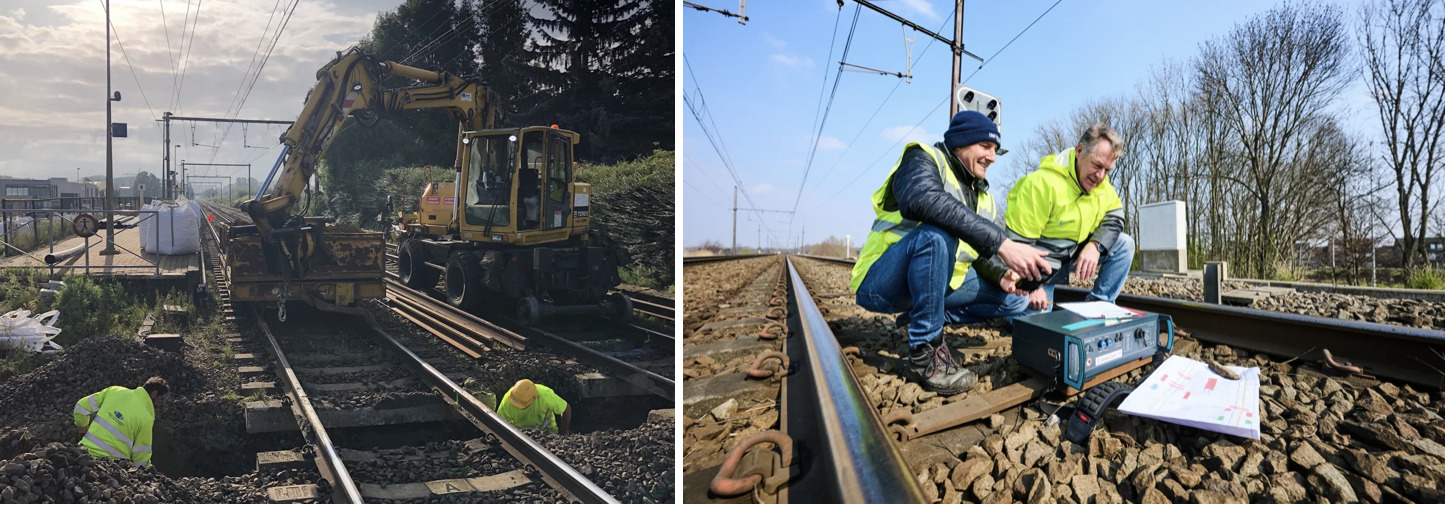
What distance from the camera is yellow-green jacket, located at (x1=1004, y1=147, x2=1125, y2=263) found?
6.25ft

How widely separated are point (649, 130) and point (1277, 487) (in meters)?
2.23

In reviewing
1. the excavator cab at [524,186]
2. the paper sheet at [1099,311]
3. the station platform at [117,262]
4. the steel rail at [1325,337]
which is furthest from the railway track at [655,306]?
the steel rail at [1325,337]

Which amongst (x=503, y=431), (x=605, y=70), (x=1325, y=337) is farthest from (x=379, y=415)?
(x=1325, y=337)

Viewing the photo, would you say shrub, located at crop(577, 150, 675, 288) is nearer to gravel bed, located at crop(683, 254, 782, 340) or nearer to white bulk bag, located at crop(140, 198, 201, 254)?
gravel bed, located at crop(683, 254, 782, 340)

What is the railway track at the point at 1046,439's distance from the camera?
4.10 ft

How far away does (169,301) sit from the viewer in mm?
2703

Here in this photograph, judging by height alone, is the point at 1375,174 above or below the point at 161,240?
above

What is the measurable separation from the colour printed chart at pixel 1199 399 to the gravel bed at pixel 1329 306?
38.4 inches

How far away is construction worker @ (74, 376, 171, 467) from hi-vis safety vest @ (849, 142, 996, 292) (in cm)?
270

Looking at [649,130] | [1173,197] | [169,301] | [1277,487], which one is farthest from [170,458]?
[1173,197]

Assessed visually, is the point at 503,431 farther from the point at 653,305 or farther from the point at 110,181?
the point at 110,181

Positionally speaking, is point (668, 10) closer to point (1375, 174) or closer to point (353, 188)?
point (353, 188)

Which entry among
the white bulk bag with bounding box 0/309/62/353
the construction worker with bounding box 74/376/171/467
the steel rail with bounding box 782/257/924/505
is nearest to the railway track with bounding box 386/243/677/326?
the steel rail with bounding box 782/257/924/505

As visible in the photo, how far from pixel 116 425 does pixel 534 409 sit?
152cm
